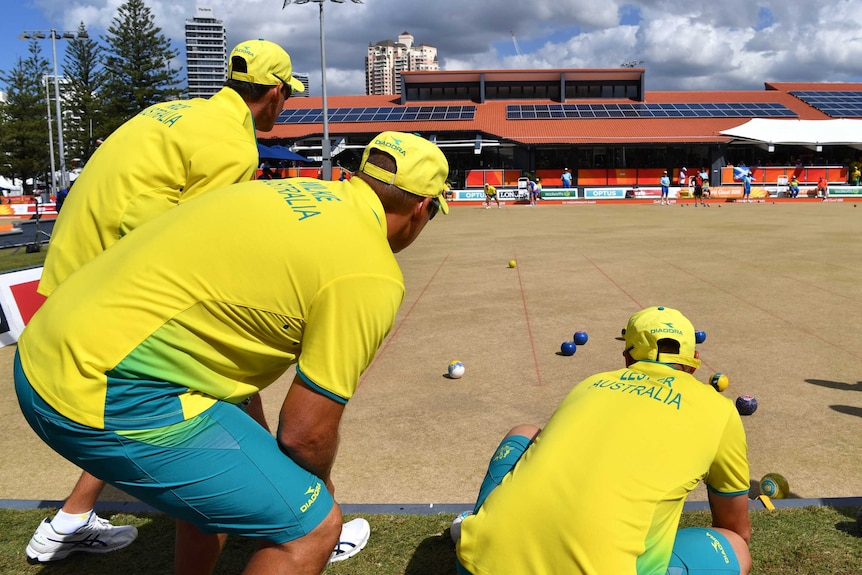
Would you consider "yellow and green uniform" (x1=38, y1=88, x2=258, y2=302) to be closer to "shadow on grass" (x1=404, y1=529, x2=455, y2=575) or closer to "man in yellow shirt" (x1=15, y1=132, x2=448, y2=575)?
"man in yellow shirt" (x1=15, y1=132, x2=448, y2=575)

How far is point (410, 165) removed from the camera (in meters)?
2.12

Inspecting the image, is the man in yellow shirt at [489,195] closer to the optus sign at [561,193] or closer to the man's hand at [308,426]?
the optus sign at [561,193]

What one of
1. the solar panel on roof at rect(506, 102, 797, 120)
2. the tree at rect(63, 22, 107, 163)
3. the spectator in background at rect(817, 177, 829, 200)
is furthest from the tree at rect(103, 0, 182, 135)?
the spectator in background at rect(817, 177, 829, 200)

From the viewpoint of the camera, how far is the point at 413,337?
7.95 m

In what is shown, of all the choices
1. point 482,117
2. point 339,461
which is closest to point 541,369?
point 339,461

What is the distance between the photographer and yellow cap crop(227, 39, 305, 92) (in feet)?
10.0

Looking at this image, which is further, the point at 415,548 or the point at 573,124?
the point at 573,124

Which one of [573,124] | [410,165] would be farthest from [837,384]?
[573,124]

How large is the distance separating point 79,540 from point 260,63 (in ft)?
7.78

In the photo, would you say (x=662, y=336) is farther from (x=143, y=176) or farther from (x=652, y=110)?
(x=652, y=110)

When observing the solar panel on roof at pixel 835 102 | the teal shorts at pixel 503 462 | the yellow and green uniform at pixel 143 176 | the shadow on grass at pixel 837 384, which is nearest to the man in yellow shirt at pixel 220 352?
the teal shorts at pixel 503 462

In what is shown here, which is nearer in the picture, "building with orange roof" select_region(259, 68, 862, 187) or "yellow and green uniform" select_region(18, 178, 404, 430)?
"yellow and green uniform" select_region(18, 178, 404, 430)

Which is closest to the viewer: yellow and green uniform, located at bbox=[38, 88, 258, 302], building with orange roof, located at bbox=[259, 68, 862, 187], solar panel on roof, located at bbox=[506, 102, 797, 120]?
yellow and green uniform, located at bbox=[38, 88, 258, 302]

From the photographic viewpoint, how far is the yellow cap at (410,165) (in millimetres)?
2121
